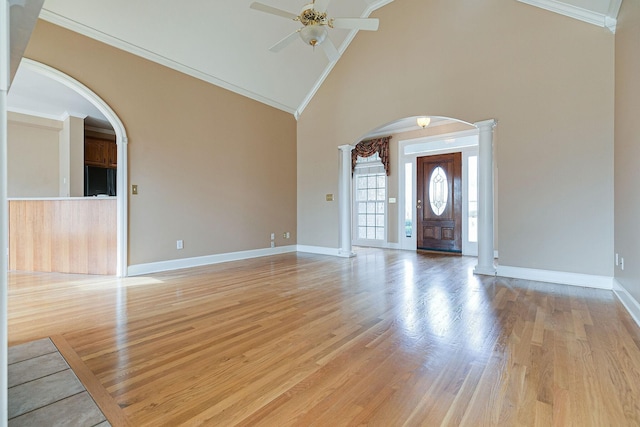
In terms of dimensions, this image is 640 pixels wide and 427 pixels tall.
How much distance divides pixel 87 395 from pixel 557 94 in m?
5.37

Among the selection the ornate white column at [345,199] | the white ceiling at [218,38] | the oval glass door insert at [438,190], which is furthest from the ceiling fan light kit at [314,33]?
the oval glass door insert at [438,190]

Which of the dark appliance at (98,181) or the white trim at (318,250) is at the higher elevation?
the dark appliance at (98,181)

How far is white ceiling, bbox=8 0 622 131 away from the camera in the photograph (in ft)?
12.1

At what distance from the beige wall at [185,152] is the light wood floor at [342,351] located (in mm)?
1270

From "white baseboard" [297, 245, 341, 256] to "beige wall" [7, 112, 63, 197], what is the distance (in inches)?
207

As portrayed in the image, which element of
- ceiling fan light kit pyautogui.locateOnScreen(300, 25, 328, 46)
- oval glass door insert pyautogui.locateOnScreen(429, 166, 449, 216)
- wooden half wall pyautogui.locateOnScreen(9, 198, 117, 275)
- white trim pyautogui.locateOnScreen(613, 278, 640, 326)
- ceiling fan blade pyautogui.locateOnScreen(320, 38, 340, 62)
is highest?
ceiling fan blade pyautogui.locateOnScreen(320, 38, 340, 62)

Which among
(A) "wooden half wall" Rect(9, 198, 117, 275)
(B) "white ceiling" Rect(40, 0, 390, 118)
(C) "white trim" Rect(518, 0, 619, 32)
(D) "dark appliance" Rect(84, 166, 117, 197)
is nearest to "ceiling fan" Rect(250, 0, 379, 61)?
(B) "white ceiling" Rect(40, 0, 390, 118)

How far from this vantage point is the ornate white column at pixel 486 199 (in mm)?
4328

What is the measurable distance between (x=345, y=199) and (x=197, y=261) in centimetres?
296

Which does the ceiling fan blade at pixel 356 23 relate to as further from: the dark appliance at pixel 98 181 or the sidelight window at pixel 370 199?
the dark appliance at pixel 98 181

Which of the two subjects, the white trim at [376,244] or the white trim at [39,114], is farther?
the white trim at [376,244]

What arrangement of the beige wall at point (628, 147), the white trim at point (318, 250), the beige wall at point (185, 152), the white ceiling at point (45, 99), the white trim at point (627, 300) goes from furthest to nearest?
1. the white trim at point (318, 250)
2. the white ceiling at point (45, 99)
3. the beige wall at point (185, 152)
4. the beige wall at point (628, 147)
5. the white trim at point (627, 300)

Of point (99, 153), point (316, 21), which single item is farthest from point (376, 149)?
point (99, 153)

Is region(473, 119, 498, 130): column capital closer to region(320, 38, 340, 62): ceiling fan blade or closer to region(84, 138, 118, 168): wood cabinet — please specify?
region(320, 38, 340, 62): ceiling fan blade
